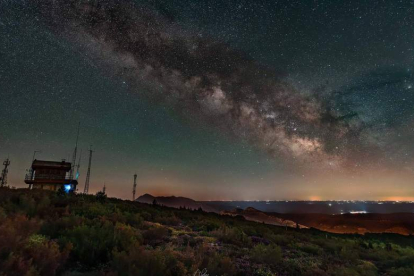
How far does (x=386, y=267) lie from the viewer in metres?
11.2

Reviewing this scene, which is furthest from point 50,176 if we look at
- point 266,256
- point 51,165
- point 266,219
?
point 266,219

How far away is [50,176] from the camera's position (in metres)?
40.4

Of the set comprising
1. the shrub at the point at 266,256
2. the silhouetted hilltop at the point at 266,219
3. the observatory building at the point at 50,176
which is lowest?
the silhouetted hilltop at the point at 266,219

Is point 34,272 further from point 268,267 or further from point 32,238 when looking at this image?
point 268,267

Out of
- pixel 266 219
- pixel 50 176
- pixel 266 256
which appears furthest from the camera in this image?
pixel 266 219

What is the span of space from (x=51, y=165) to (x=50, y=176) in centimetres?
185

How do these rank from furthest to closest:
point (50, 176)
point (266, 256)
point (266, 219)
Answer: point (266, 219) → point (50, 176) → point (266, 256)

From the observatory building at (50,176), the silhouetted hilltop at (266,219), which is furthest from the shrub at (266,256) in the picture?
the silhouetted hilltop at (266,219)

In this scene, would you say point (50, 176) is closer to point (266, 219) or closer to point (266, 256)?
point (266, 256)

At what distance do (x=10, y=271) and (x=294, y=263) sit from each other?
8.31 metres

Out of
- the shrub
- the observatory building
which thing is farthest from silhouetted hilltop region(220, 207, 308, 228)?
the shrub

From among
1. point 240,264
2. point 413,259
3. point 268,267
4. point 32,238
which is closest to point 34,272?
point 32,238

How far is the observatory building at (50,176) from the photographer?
38.9m

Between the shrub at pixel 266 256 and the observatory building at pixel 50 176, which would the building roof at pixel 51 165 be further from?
the shrub at pixel 266 256
